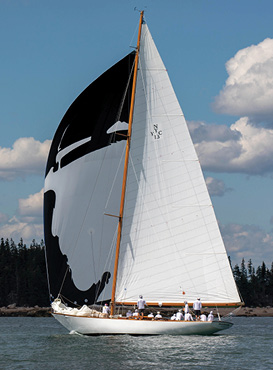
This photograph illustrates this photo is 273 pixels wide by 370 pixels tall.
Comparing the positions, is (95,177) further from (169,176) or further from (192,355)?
(192,355)

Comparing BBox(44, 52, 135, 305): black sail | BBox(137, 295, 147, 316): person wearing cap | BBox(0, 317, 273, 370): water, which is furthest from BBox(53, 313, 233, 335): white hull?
BBox(44, 52, 135, 305): black sail

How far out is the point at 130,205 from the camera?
134ft

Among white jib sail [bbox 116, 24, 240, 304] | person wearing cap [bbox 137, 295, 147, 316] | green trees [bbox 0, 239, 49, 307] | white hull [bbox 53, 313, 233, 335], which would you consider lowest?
white hull [bbox 53, 313, 233, 335]

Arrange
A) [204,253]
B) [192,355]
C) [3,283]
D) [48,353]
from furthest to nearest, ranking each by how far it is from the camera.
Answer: [3,283] → [204,253] → [48,353] → [192,355]

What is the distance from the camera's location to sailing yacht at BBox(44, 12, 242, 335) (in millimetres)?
40500

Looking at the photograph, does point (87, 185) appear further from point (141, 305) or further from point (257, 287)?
point (257, 287)

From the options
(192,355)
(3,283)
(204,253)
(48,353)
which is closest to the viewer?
(192,355)

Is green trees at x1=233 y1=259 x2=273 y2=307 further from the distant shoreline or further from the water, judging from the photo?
the water

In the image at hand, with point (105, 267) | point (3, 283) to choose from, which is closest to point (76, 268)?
point (105, 267)

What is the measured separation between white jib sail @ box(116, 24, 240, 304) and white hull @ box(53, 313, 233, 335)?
5.78 ft

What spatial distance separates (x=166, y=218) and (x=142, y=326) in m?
6.25

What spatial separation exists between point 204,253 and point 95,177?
296 inches

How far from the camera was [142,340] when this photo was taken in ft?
126

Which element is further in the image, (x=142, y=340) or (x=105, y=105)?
(x=105, y=105)
